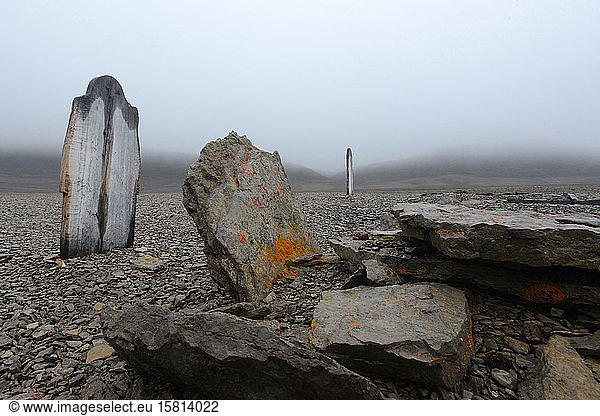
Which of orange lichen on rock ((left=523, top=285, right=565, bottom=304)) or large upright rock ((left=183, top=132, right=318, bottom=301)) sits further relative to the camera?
large upright rock ((left=183, top=132, right=318, bottom=301))

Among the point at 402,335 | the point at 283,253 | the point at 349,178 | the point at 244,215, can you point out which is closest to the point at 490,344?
the point at 402,335

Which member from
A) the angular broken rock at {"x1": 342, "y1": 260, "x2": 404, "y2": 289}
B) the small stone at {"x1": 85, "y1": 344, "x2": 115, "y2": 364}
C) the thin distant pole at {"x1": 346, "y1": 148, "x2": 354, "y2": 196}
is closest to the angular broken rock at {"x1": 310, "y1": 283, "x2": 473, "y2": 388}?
the angular broken rock at {"x1": 342, "y1": 260, "x2": 404, "y2": 289}

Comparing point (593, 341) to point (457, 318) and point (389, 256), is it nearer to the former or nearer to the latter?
point (457, 318)

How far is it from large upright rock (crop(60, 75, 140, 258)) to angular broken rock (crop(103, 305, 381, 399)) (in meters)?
4.12

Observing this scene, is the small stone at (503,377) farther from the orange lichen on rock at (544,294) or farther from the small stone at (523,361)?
the orange lichen on rock at (544,294)

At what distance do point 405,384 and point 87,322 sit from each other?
325cm

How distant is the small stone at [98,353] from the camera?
3.15 metres

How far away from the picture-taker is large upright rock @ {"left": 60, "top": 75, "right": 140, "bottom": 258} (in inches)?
230

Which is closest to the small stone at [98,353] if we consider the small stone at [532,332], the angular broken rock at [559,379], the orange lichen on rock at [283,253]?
the orange lichen on rock at [283,253]

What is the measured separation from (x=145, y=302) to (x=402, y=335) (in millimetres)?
1989

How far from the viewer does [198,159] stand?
4531mm

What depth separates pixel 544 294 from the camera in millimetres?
3252

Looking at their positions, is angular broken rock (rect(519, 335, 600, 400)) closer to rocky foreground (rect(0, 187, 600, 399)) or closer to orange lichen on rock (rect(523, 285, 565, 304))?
rocky foreground (rect(0, 187, 600, 399))

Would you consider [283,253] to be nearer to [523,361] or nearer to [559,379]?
[523,361]
